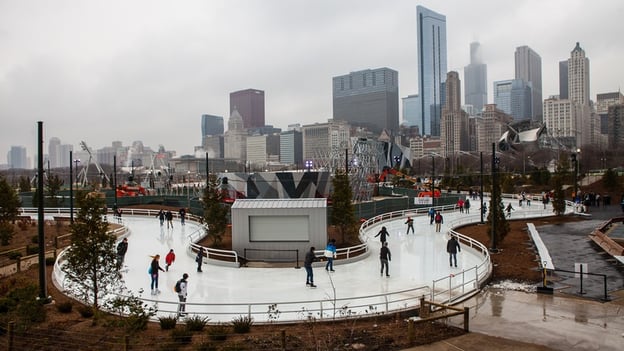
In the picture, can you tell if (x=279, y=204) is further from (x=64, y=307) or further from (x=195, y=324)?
(x=195, y=324)

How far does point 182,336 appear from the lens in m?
10.5

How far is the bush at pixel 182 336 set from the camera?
10.6 m

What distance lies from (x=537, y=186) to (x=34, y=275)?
221 feet

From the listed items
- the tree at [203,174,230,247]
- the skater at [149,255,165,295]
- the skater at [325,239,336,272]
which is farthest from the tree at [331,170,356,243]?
Answer: the skater at [149,255,165,295]

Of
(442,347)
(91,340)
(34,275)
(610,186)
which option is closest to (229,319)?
(91,340)

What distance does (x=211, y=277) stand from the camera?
17719 millimetres

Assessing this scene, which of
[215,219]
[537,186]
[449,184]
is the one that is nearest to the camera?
[215,219]

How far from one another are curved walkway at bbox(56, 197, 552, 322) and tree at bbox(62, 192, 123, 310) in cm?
97

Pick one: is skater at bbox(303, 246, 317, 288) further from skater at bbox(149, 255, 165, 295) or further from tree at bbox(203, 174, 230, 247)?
tree at bbox(203, 174, 230, 247)

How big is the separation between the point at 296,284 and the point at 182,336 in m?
6.45

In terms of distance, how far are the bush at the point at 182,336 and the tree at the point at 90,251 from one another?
9.44 ft

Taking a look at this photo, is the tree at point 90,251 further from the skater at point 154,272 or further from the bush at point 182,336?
the bush at point 182,336

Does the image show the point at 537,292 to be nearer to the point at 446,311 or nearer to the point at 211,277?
the point at 446,311

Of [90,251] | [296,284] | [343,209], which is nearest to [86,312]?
[90,251]
